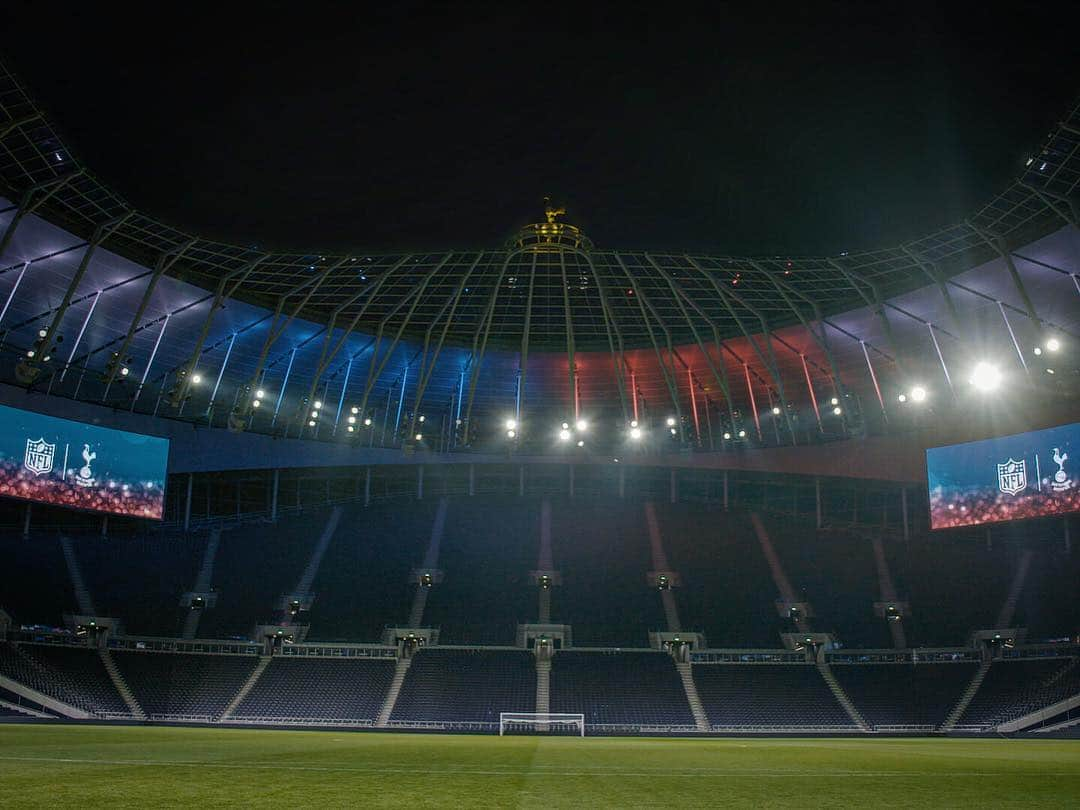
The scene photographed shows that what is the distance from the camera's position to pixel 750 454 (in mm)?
60281

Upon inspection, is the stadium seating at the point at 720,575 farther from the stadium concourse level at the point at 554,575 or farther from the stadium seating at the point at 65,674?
the stadium seating at the point at 65,674

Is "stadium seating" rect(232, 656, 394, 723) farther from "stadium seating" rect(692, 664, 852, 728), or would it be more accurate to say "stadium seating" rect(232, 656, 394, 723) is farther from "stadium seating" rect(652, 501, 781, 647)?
"stadium seating" rect(652, 501, 781, 647)

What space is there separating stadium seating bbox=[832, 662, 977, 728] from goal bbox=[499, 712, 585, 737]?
16.9 m

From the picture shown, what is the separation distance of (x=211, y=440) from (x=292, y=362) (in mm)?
7111

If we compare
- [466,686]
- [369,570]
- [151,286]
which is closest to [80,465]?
[151,286]

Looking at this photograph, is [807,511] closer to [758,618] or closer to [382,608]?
[758,618]

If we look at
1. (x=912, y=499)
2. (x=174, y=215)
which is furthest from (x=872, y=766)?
(x=912, y=499)

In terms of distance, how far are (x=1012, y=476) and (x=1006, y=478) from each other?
1.03 feet

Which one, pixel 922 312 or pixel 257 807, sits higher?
pixel 922 312

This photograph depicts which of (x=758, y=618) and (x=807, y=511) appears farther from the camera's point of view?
(x=807, y=511)

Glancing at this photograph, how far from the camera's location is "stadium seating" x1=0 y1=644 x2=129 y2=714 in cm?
4972

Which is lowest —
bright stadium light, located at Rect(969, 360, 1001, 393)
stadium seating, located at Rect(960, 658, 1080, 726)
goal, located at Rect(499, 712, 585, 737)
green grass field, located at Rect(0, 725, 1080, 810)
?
goal, located at Rect(499, 712, 585, 737)

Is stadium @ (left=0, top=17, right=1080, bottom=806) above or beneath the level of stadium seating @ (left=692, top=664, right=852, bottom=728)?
above

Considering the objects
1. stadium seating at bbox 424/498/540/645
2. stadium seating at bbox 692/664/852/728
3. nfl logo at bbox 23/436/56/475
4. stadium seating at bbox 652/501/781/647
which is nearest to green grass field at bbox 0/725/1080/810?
nfl logo at bbox 23/436/56/475
